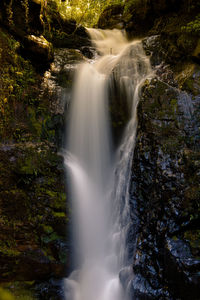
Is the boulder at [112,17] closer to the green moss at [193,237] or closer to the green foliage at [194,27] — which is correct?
the green foliage at [194,27]

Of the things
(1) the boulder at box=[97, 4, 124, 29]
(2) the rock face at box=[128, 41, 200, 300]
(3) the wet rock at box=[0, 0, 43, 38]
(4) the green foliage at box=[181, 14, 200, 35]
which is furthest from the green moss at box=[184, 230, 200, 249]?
(1) the boulder at box=[97, 4, 124, 29]

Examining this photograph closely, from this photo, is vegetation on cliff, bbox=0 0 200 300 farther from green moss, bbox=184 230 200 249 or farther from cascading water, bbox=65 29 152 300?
cascading water, bbox=65 29 152 300

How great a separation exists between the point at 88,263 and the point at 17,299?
143 centimetres

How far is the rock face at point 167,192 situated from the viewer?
3.00 meters

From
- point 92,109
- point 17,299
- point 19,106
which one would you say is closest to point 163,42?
point 92,109

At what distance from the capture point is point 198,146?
3.96m

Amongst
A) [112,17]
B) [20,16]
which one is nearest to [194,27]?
[20,16]

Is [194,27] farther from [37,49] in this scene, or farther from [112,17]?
[112,17]

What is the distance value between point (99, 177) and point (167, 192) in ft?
7.26

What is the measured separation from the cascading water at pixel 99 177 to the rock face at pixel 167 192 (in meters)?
0.55

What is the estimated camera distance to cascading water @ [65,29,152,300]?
4.05 meters

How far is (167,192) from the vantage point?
3615 millimetres

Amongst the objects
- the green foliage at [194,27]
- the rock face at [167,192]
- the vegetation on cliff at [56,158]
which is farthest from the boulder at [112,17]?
the rock face at [167,192]

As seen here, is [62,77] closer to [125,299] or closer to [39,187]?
[39,187]
